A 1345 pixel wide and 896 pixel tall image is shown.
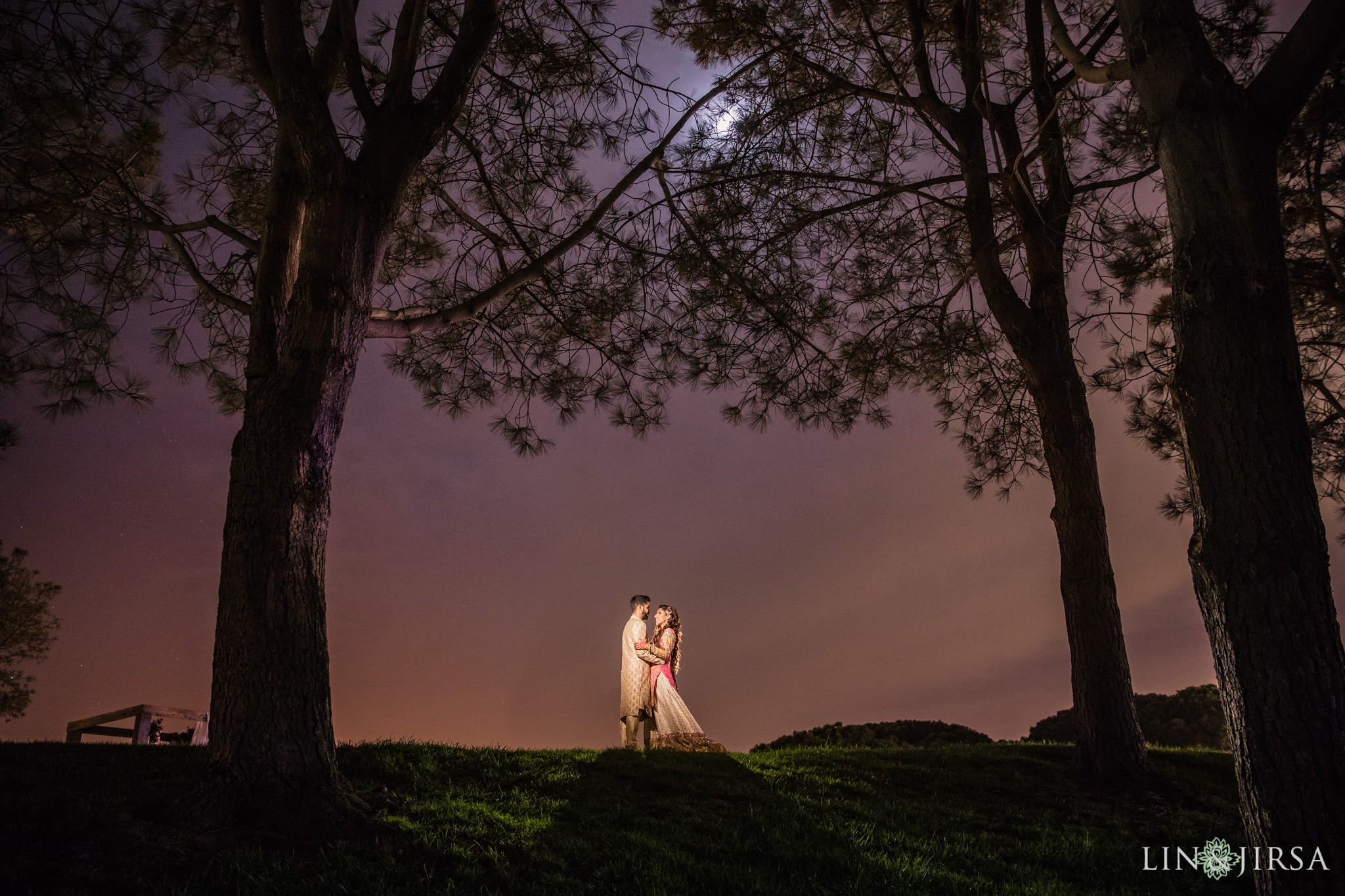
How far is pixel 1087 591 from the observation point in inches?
262

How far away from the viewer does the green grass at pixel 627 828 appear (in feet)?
11.2

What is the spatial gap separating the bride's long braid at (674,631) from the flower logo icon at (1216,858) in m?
5.68

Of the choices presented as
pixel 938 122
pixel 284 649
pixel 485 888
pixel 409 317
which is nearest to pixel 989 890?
pixel 485 888

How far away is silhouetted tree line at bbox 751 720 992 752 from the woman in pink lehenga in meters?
1.76

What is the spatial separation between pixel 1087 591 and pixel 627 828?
15.2ft

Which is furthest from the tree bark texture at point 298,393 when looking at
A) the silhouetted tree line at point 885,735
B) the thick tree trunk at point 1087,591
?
the silhouetted tree line at point 885,735

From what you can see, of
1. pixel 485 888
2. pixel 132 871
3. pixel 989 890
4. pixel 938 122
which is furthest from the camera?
pixel 938 122

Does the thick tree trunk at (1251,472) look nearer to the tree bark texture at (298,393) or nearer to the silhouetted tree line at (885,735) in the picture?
the tree bark texture at (298,393)

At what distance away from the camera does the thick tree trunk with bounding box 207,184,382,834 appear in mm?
3896

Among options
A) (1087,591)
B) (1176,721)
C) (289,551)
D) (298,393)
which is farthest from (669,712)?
(1176,721)

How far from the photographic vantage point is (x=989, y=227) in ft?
25.0

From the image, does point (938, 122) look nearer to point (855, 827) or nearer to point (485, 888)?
point (855, 827)

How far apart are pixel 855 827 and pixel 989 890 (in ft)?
3.45

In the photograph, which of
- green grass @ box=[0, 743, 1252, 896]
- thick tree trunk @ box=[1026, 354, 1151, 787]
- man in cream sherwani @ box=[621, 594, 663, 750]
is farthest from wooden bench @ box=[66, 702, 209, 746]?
thick tree trunk @ box=[1026, 354, 1151, 787]
